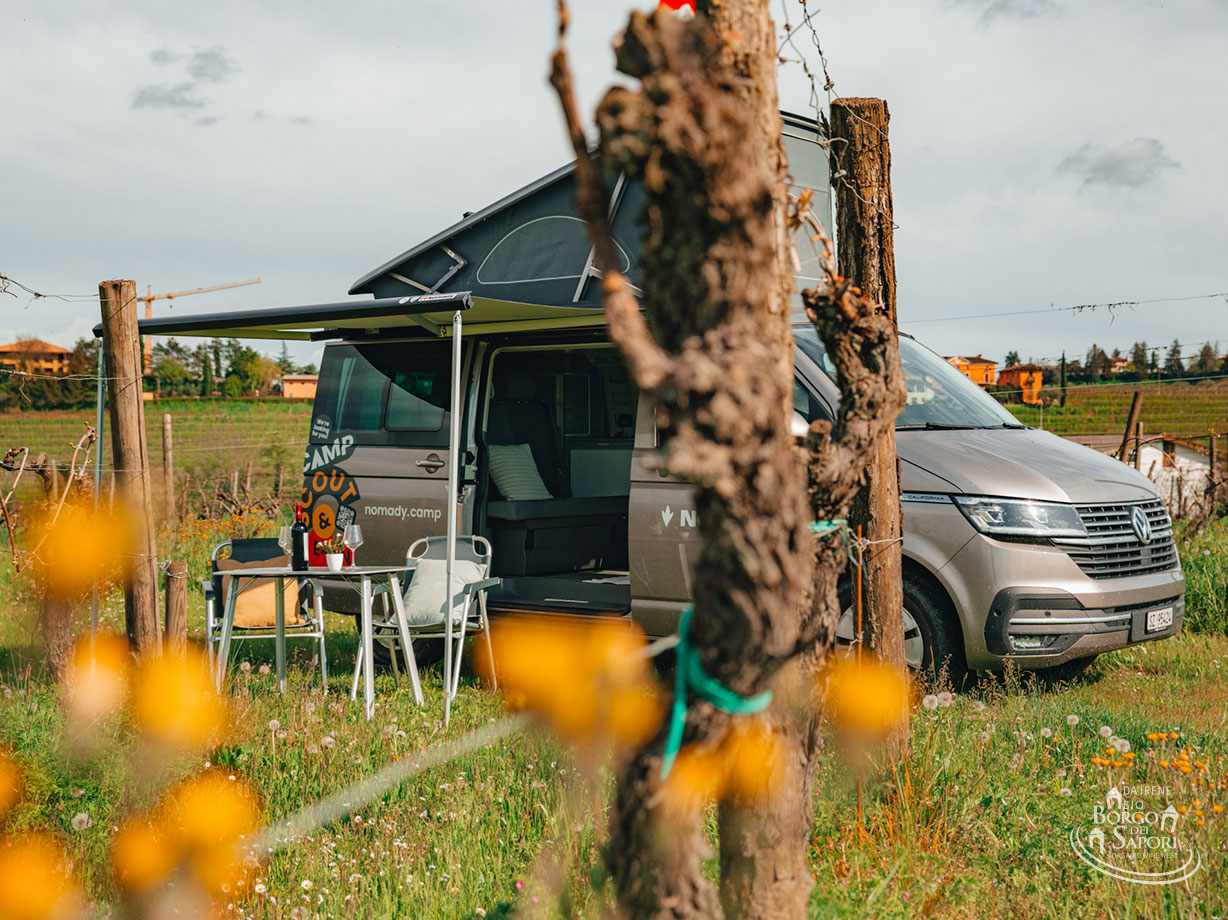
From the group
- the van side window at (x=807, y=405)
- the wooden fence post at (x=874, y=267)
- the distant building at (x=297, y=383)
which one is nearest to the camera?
the wooden fence post at (x=874, y=267)

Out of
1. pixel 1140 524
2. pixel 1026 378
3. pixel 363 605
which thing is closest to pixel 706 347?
pixel 363 605

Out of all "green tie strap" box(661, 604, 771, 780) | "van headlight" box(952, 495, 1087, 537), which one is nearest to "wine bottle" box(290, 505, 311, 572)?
"van headlight" box(952, 495, 1087, 537)

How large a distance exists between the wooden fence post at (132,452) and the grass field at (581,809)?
557 millimetres

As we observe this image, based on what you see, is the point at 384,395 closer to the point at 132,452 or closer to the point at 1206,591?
the point at 132,452

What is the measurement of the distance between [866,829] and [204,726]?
2690 millimetres

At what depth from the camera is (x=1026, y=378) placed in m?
24.0

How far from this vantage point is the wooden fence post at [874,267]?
3492 mm

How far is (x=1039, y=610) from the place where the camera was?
489cm

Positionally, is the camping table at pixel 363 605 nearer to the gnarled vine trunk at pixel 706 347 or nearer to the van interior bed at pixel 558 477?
the van interior bed at pixel 558 477

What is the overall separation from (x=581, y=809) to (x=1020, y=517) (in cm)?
271

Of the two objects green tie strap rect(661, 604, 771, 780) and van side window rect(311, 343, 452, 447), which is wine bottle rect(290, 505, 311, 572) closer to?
van side window rect(311, 343, 452, 447)

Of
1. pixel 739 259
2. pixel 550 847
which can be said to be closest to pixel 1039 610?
pixel 550 847

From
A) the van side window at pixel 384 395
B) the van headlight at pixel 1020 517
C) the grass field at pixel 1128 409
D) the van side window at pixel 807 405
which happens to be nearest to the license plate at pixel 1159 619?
the van headlight at pixel 1020 517

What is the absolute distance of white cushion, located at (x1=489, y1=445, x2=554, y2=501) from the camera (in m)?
6.72
